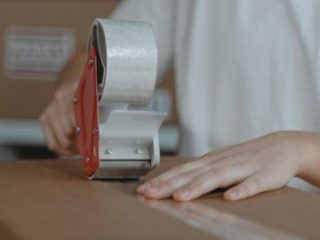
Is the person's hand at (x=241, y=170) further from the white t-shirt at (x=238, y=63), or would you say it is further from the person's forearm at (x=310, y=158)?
the white t-shirt at (x=238, y=63)

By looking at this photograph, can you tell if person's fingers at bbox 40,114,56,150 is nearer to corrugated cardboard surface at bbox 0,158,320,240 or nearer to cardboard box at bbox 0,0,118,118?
corrugated cardboard surface at bbox 0,158,320,240

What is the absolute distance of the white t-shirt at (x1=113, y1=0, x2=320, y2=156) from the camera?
88 centimetres

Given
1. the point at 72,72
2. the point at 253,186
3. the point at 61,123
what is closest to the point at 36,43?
the point at 72,72

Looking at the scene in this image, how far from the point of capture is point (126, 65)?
23.7 inches

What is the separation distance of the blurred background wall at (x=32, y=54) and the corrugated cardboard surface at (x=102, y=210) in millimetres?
634

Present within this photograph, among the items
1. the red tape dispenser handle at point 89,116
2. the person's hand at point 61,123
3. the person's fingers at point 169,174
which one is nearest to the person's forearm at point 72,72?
the person's hand at point 61,123

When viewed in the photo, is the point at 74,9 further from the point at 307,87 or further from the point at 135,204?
the point at 135,204

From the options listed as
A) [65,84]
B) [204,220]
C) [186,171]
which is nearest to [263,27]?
[65,84]

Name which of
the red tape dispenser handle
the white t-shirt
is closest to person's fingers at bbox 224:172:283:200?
the red tape dispenser handle

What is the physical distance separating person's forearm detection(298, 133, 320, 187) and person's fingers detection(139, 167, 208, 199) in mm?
100

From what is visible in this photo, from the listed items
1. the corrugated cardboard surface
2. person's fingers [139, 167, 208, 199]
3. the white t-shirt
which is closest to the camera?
the corrugated cardboard surface

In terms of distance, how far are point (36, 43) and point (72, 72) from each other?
1.20 ft

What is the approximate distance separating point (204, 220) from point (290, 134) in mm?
191

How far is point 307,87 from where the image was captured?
88 centimetres
